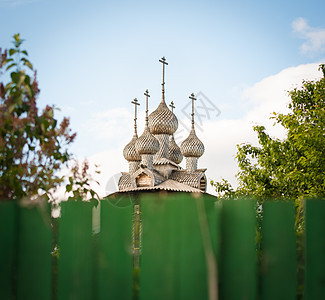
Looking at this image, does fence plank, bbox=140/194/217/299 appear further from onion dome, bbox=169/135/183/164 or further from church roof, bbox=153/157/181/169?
onion dome, bbox=169/135/183/164

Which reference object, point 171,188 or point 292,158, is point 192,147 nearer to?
point 171,188

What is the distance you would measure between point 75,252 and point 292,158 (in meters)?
12.0

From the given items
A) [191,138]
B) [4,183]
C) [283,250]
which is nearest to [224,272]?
[283,250]

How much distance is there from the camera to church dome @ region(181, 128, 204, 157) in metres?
26.5

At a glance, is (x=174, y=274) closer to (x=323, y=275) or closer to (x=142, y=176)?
(x=323, y=275)

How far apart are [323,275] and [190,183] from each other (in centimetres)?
2226

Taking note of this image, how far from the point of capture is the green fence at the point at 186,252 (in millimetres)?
2520

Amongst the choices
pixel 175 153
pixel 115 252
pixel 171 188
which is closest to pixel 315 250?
pixel 115 252

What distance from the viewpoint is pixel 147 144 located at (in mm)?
23938

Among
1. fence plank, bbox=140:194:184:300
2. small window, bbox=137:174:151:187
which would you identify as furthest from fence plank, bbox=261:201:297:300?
small window, bbox=137:174:151:187

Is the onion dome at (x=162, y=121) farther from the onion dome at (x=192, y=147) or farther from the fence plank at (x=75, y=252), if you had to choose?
the fence plank at (x=75, y=252)

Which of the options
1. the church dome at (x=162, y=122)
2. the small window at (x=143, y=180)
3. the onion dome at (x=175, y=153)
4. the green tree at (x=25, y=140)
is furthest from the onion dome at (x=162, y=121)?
the green tree at (x=25, y=140)

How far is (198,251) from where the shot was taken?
99.3 inches

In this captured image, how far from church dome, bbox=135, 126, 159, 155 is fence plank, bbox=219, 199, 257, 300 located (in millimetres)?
21402
